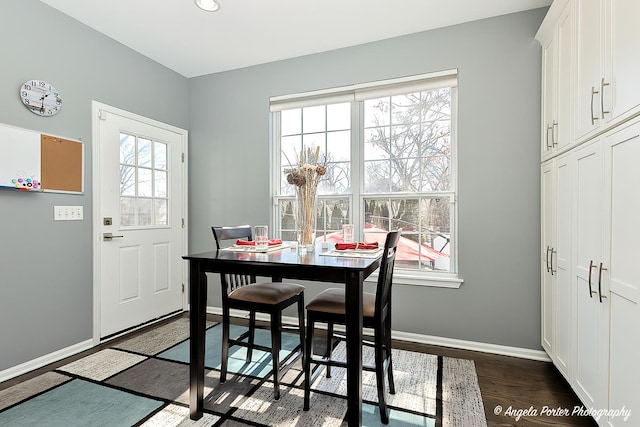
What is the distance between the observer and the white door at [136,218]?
2904mm

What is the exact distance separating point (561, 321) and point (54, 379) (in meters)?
3.40

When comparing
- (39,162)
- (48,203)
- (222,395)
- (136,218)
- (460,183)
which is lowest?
(222,395)

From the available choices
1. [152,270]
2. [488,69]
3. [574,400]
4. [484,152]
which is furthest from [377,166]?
[152,270]

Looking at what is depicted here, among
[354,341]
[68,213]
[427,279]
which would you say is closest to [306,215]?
[354,341]

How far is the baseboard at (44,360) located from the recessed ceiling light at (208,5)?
287 cm

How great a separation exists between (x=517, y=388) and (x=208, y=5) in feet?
11.4

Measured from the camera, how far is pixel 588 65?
5.57 ft

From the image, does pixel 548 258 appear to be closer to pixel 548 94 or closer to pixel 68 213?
pixel 548 94

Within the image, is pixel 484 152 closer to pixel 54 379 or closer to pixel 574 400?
pixel 574 400

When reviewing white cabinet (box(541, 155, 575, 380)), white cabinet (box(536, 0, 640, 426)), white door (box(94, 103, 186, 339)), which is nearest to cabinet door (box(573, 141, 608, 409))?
white cabinet (box(536, 0, 640, 426))

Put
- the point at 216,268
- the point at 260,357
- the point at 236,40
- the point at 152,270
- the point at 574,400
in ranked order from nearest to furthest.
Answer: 1. the point at 216,268
2. the point at 574,400
3. the point at 260,357
4. the point at 236,40
5. the point at 152,270

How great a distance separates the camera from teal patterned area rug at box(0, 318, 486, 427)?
1805 mm

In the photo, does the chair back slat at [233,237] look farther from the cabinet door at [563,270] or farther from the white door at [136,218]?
the cabinet door at [563,270]

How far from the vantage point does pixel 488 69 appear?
105 inches
